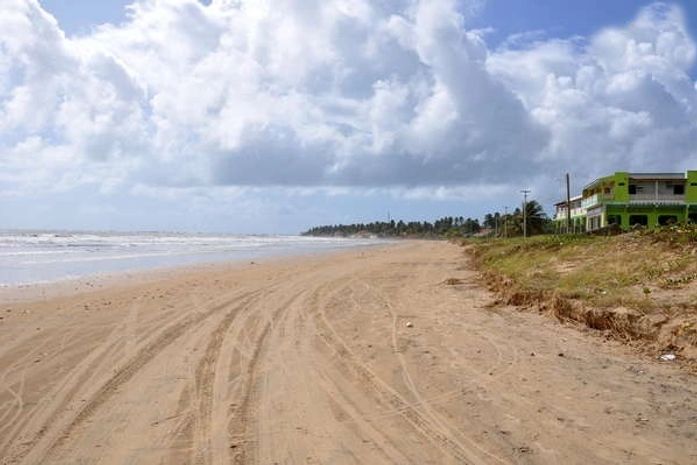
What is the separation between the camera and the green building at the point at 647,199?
49844mm

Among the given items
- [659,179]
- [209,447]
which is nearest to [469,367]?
[209,447]

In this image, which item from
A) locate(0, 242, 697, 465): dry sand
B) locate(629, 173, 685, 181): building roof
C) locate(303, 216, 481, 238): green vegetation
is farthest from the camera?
locate(303, 216, 481, 238): green vegetation

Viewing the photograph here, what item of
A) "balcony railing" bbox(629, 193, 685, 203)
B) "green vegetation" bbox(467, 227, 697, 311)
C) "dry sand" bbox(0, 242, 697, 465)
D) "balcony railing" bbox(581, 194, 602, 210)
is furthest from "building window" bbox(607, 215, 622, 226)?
"dry sand" bbox(0, 242, 697, 465)

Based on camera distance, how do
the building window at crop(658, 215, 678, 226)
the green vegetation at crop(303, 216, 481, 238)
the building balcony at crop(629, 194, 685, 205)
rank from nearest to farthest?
the building window at crop(658, 215, 678, 226), the building balcony at crop(629, 194, 685, 205), the green vegetation at crop(303, 216, 481, 238)

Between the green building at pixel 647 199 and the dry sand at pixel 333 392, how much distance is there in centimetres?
4451

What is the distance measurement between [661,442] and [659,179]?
53.3 meters

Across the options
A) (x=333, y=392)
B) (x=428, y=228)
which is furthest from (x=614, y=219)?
(x=428, y=228)

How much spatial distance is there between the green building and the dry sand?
146 feet

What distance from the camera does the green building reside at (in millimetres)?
49844

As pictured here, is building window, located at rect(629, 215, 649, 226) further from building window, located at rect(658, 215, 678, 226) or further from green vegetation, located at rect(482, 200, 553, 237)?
green vegetation, located at rect(482, 200, 553, 237)

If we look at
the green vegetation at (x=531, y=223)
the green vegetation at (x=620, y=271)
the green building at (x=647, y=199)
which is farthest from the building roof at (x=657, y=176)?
the green vegetation at (x=620, y=271)

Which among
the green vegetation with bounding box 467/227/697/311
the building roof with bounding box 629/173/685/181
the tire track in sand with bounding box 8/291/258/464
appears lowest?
the tire track in sand with bounding box 8/291/258/464

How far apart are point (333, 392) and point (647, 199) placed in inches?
2046

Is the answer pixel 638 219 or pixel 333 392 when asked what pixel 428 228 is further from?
pixel 333 392
